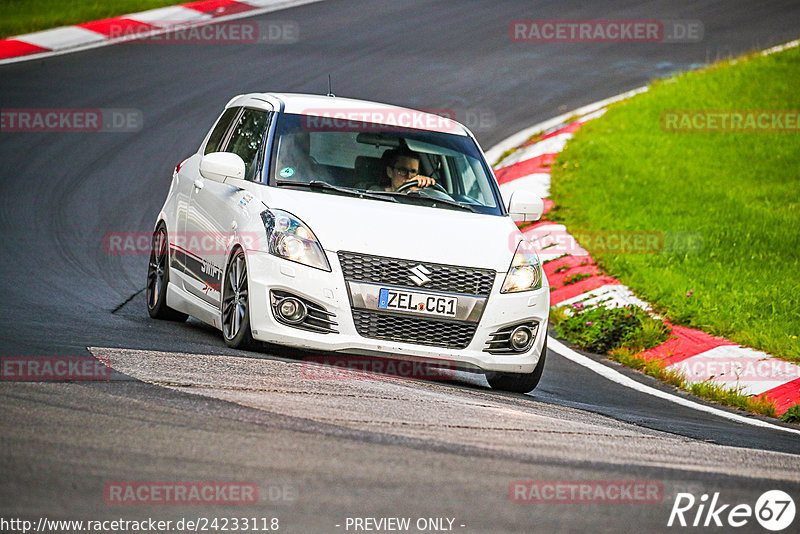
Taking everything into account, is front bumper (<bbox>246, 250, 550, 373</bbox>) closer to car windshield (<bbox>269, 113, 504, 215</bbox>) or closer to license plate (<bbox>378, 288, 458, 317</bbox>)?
license plate (<bbox>378, 288, 458, 317</bbox>)

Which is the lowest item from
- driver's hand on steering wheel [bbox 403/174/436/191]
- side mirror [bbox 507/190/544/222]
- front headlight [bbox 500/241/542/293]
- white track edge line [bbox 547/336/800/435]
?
white track edge line [bbox 547/336/800/435]

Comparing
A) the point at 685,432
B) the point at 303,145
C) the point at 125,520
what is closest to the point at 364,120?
the point at 303,145

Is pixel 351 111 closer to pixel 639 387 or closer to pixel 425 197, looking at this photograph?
pixel 425 197

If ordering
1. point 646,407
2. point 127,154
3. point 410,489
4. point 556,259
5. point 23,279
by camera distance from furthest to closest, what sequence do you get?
point 127,154, point 556,259, point 23,279, point 646,407, point 410,489

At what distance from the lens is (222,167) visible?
7781 mm

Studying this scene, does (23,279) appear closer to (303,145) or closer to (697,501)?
(303,145)

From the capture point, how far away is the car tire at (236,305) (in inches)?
283

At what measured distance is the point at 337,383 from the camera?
625 cm

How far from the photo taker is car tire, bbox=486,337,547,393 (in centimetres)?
772

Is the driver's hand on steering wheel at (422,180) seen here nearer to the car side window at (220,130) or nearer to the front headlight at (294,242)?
the front headlight at (294,242)

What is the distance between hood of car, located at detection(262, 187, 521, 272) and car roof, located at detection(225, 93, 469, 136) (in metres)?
1.00

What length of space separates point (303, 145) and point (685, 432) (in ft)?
10.9

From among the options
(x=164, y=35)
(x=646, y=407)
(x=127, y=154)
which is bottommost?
(x=646, y=407)

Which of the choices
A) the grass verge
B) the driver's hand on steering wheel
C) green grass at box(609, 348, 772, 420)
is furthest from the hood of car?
the grass verge
